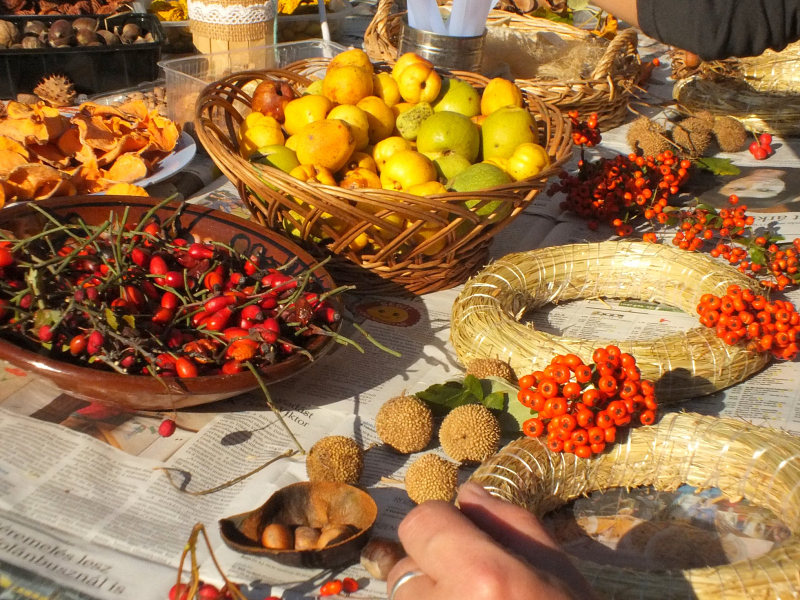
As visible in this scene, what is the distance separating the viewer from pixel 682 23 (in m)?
1.05

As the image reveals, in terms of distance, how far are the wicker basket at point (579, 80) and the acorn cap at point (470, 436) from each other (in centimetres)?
126

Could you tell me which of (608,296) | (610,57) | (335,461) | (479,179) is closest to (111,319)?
(335,461)

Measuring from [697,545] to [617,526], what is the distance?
96 millimetres

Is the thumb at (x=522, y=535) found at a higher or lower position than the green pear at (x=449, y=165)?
lower

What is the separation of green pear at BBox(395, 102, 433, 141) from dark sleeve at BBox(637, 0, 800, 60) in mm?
542

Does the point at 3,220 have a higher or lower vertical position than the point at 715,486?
higher

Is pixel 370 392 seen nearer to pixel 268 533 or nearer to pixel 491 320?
pixel 491 320

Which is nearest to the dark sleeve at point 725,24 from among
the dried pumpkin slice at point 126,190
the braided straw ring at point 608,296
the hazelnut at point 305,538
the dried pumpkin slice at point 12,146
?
the braided straw ring at point 608,296

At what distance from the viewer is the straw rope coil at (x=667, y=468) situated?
83cm

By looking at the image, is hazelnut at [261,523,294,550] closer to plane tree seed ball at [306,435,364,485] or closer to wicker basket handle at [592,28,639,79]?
plane tree seed ball at [306,435,364,485]

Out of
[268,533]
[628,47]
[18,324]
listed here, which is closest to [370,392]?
[268,533]

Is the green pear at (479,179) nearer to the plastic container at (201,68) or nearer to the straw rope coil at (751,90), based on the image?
the plastic container at (201,68)

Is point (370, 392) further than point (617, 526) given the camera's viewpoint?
Yes

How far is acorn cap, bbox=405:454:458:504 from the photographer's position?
86 cm
